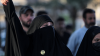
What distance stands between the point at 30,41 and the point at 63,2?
9772 millimetres

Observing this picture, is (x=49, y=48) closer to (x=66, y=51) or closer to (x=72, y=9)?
(x=66, y=51)

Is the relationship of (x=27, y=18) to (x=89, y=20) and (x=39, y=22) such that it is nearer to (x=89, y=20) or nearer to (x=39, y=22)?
(x=39, y=22)

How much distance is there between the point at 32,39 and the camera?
6.02 ft

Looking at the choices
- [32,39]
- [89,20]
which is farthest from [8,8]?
[89,20]

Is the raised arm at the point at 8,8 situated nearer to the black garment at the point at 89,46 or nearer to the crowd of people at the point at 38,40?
the crowd of people at the point at 38,40

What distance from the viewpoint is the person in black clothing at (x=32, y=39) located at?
5.26 ft

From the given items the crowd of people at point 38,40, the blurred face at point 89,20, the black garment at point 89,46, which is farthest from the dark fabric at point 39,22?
the blurred face at point 89,20

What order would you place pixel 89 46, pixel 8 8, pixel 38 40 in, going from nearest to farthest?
pixel 8 8 → pixel 38 40 → pixel 89 46

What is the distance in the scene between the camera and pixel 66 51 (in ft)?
6.22

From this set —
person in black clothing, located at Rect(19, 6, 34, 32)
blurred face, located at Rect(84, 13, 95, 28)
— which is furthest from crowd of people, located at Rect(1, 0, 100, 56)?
blurred face, located at Rect(84, 13, 95, 28)

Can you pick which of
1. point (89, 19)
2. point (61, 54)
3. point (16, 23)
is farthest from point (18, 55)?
point (89, 19)

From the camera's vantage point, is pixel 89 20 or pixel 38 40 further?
pixel 89 20

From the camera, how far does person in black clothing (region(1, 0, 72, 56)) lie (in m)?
1.60

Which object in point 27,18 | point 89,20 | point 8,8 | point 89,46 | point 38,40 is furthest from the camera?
point 89,20
